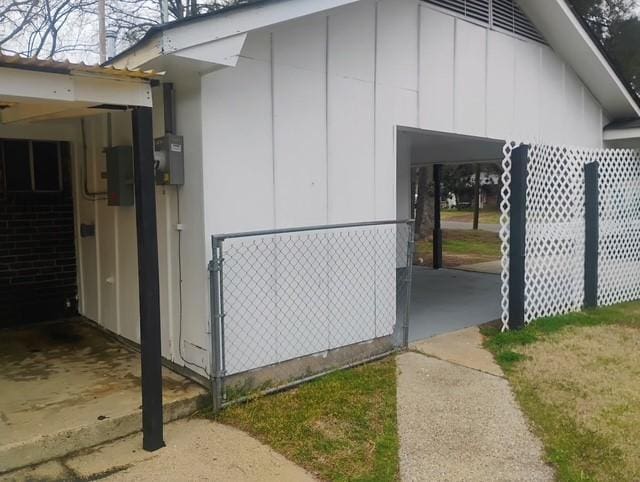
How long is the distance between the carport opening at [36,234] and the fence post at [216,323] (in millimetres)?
2993

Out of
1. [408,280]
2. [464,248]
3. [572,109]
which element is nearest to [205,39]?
[408,280]

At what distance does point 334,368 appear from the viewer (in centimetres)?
495

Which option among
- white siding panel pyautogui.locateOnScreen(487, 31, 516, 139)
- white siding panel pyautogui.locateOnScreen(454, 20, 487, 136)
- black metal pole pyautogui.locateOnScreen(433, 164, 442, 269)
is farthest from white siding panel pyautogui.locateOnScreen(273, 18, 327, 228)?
black metal pole pyautogui.locateOnScreen(433, 164, 442, 269)

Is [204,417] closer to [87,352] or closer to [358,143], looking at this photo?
[87,352]

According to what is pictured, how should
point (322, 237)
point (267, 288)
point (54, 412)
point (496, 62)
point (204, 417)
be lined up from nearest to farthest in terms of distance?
1. point (54, 412)
2. point (204, 417)
3. point (267, 288)
4. point (322, 237)
5. point (496, 62)

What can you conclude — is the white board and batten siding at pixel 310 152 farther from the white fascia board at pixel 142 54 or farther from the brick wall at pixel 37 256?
the brick wall at pixel 37 256

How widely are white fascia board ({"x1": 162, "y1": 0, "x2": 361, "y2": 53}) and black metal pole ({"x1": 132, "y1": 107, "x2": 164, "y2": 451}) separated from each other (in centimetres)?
57

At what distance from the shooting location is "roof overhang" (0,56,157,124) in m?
2.78

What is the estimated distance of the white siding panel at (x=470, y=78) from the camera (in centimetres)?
617

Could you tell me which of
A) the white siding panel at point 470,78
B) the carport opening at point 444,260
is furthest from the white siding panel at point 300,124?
the white siding panel at point 470,78

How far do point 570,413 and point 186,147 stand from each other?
349 centimetres

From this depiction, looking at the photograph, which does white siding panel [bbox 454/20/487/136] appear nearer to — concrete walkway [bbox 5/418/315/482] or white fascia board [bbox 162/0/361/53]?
white fascia board [bbox 162/0/361/53]

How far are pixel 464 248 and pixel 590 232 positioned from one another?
30.8ft

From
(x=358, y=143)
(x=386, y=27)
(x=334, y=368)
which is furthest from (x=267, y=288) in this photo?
(x=386, y=27)
